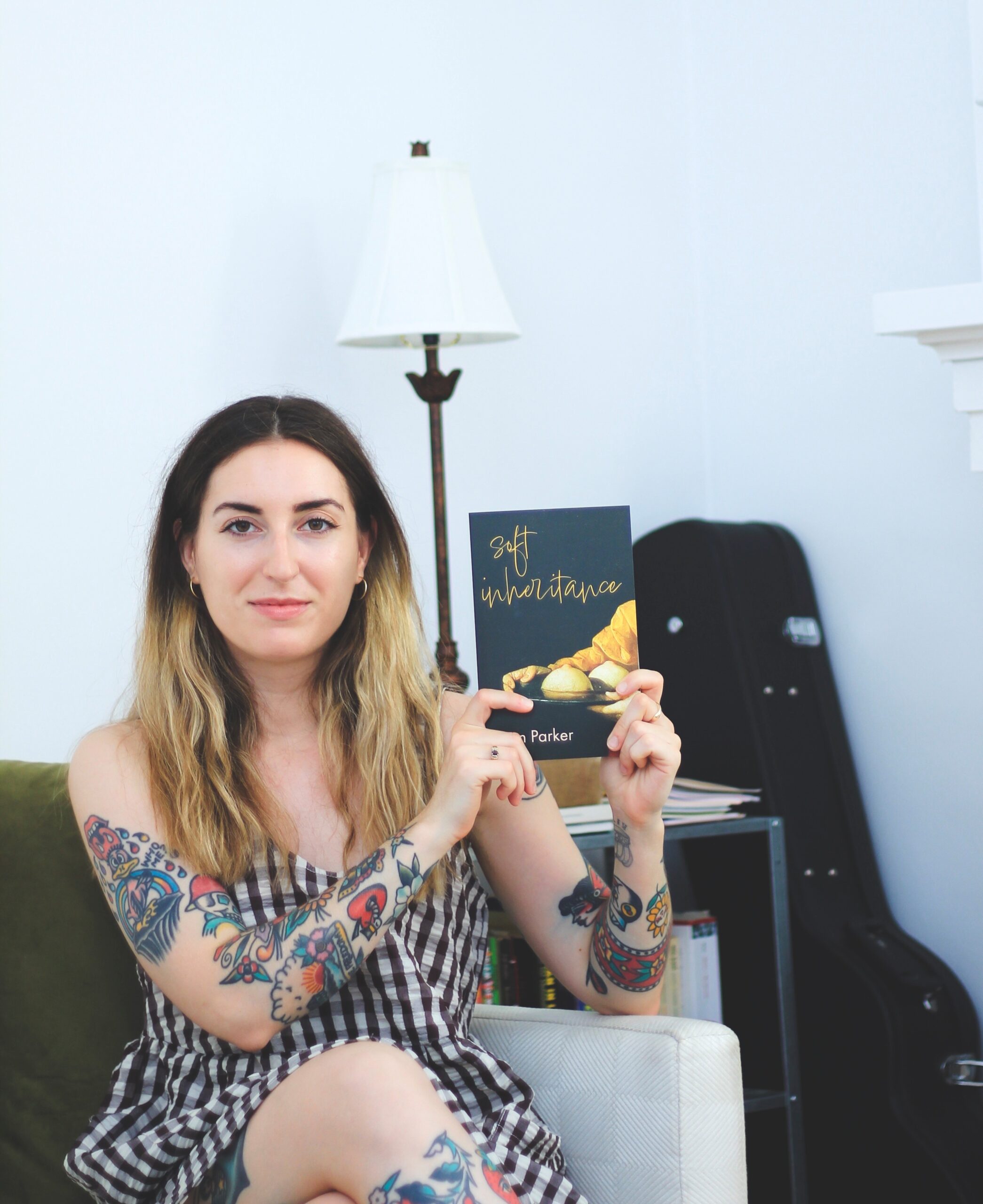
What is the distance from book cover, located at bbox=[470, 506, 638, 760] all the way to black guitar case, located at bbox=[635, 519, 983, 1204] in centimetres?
105

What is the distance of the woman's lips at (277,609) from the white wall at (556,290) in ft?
2.39

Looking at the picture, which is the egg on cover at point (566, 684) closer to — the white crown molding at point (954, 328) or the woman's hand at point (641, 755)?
the woman's hand at point (641, 755)

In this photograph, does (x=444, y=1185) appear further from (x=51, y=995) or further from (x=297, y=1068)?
(x=51, y=995)

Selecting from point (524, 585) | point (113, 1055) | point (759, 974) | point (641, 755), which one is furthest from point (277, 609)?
point (759, 974)

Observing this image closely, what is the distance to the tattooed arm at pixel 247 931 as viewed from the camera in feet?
4.09

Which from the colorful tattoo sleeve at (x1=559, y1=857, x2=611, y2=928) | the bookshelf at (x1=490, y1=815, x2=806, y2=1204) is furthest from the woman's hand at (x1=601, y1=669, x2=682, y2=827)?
the bookshelf at (x1=490, y1=815, x2=806, y2=1204)

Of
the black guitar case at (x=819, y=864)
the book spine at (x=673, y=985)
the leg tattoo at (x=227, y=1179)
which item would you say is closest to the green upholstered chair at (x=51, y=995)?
the leg tattoo at (x=227, y=1179)

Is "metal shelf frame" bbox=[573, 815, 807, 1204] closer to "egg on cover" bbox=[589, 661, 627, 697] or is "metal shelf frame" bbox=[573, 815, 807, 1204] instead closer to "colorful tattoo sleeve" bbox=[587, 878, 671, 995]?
"colorful tattoo sleeve" bbox=[587, 878, 671, 995]

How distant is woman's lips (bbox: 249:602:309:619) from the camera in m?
1.40

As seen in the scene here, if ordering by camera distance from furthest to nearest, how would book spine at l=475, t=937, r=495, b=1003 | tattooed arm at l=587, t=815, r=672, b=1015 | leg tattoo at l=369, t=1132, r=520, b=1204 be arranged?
book spine at l=475, t=937, r=495, b=1003
tattooed arm at l=587, t=815, r=672, b=1015
leg tattoo at l=369, t=1132, r=520, b=1204

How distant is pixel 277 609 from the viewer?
1398mm

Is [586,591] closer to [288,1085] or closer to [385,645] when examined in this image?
[385,645]

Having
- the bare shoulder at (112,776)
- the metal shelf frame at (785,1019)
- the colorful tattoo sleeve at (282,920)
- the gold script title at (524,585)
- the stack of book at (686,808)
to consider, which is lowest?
the metal shelf frame at (785,1019)

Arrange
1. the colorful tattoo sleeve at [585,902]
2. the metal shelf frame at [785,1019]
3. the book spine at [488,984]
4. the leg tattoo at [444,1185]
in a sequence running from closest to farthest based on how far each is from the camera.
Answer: the leg tattoo at [444,1185], the colorful tattoo sleeve at [585,902], the book spine at [488,984], the metal shelf frame at [785,1019]
